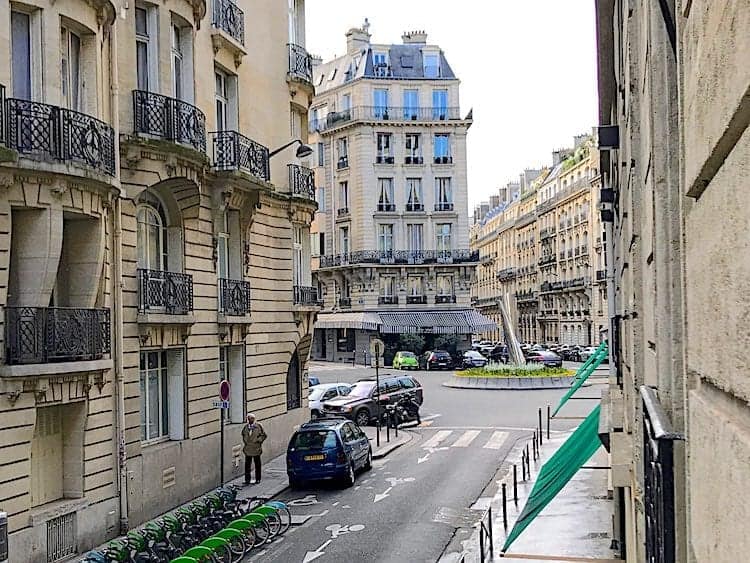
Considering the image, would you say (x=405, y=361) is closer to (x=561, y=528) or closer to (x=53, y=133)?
(x=561, y=528)

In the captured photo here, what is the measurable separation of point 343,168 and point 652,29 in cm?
6467

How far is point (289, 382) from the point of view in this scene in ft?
90.3

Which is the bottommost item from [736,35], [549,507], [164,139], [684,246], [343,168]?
[549,507]

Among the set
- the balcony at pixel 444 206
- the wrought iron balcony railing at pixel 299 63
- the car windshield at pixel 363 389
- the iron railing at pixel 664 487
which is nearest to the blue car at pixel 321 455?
the car windshield at pixel 363 389

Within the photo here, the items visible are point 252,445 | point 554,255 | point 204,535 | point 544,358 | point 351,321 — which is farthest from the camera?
point 554,255

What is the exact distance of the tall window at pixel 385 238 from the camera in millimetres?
66438

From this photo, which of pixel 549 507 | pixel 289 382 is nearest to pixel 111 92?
pixel 549 507

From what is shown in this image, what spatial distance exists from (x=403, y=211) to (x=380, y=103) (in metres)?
8.25

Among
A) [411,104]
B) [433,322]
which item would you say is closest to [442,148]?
[411,104]

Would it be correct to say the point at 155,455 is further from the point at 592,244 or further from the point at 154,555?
the point at 592,244

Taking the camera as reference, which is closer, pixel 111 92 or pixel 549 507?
pixel 111 92

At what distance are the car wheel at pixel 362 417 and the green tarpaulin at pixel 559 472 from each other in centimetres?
1856

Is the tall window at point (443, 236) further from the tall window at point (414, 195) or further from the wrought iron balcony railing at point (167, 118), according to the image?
the wrought iron balcony railing at point (167, 118)

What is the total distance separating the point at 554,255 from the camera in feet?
308
